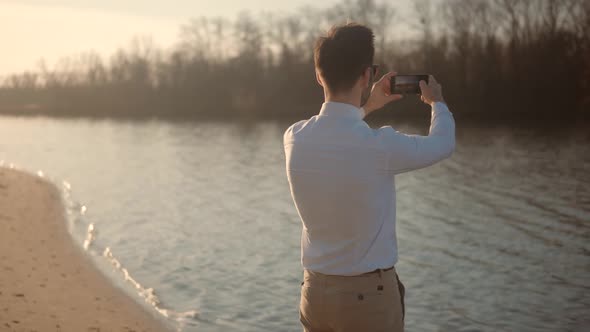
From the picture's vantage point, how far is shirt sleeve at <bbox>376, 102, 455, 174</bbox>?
2.57m

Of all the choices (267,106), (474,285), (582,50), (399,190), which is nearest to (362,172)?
(474,285)

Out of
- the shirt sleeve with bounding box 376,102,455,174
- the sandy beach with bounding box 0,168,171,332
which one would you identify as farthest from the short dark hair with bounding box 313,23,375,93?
the sandy beach with bounding box 0,168,171,332

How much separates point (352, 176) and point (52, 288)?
8.99 metres

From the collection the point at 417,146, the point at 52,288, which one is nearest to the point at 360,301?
the point at 417,146

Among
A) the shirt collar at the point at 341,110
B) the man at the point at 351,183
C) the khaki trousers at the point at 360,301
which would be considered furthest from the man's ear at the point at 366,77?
the khaki trousers at the point at 360,301

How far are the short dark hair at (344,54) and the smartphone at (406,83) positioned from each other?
285mm

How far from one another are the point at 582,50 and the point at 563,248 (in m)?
47.7

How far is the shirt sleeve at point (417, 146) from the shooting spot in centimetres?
257

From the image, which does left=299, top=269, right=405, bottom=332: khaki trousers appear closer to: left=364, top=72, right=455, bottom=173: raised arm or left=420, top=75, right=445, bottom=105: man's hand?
left=364, top=72, right=455, bottom=173: raised arm

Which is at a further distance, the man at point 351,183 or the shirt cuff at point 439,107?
the shirt cuff at point 439,107

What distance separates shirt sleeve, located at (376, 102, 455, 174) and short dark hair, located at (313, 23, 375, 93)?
24 centimetres

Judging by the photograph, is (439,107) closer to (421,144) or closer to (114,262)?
(421,144)

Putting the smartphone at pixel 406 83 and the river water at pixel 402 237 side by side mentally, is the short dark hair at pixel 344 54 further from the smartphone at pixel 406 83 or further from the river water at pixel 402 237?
the river water at pixel 402 237

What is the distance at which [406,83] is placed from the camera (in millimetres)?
2906
